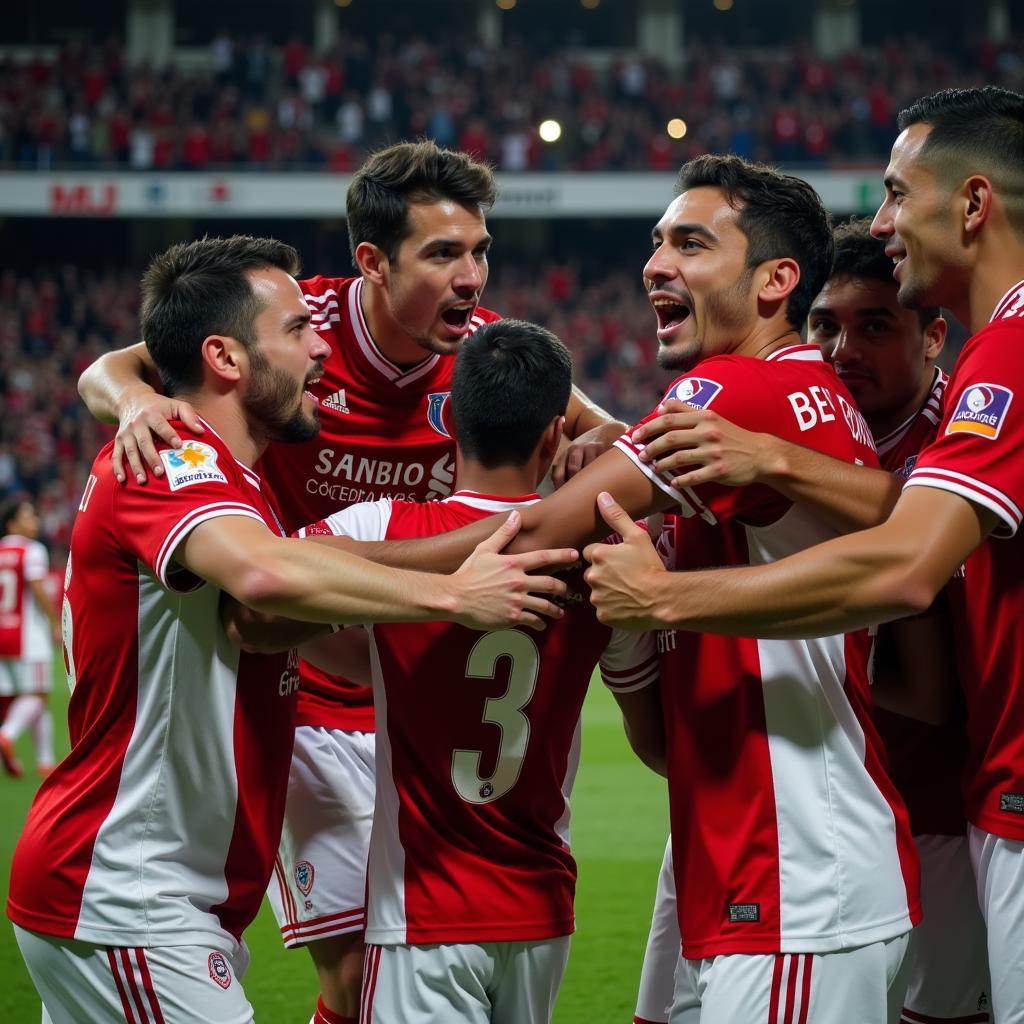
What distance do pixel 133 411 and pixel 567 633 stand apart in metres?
1.23

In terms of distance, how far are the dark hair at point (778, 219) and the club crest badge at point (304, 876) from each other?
2.26 m

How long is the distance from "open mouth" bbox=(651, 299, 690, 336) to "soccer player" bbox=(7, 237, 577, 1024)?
76 centimetres

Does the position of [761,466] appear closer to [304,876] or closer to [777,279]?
[777,279]

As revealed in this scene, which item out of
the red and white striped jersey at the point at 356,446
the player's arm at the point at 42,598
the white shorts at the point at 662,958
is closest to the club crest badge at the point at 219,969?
the white shorts at the point at 662,958

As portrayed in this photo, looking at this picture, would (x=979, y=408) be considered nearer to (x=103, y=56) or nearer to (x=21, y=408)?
(x=21, y=408)

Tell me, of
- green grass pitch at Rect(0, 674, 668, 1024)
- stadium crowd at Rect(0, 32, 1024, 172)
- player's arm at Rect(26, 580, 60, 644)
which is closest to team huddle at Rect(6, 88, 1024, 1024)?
green grass pitch at Rect(0, 674, 668, 1024)

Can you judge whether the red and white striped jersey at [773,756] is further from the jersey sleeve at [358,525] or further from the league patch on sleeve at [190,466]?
the league patch on sleeve at [190,466]

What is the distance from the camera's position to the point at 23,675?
1114 cm

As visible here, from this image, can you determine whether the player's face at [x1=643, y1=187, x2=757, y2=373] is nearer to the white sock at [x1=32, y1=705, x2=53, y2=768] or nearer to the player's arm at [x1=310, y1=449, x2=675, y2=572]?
the player's arm at [x1=310, y1=449, x2=675, y2=572]

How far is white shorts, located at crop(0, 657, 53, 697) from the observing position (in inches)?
437

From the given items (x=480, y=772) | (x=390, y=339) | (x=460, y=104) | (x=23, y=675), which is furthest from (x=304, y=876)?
(x=460, y=104)

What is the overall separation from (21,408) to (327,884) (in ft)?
77.2

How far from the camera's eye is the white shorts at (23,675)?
11.1m

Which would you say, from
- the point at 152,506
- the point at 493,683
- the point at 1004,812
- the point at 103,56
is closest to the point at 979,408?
the point at 1004,812
